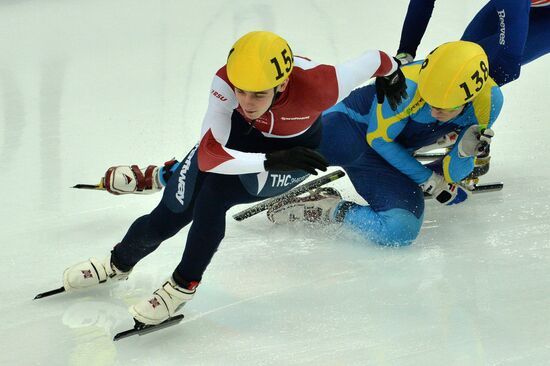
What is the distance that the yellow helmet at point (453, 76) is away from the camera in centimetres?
385

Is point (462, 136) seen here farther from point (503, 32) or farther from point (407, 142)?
point (503, 32)

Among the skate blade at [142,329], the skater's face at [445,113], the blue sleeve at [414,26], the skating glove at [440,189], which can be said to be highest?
the blue sleeve at [414,26]

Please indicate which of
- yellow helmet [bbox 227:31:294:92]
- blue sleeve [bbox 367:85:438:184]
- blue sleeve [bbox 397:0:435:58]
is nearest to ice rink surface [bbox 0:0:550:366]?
blue sleeve [bbox 367:85:438:184]

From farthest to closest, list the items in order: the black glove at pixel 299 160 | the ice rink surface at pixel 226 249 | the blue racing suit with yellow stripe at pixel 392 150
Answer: the blue racing suit with yellow stripe at pixel 392 150 → the ice rink surface at pixel 226 249 → the black glove at pixel 299 160

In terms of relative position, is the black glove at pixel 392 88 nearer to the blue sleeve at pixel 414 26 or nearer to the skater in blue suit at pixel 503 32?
the skater in blue suit at pixel 503 32

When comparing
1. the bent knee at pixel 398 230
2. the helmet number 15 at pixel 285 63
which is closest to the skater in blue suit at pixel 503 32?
the bent knee at pixel 398 230

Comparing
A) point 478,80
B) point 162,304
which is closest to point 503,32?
point 478,80

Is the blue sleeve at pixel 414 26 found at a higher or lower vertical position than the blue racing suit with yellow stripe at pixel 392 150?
higher

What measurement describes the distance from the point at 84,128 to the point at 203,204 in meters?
2.18

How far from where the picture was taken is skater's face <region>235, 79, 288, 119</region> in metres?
3.13

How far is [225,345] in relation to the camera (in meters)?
3.27

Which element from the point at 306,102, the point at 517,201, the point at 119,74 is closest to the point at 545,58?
the point at 517,201

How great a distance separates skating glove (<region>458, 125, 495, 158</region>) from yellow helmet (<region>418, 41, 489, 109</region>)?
226mm

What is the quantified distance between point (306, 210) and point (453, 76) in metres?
0.95
